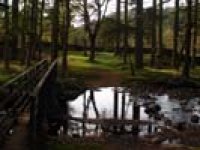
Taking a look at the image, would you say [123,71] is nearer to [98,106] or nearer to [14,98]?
[98,106]

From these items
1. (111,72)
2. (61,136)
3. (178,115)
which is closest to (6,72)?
(111,72)

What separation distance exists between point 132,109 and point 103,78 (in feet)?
46.1

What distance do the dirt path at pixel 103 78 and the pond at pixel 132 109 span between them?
319 centimetres

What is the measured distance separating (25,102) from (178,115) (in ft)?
38.3

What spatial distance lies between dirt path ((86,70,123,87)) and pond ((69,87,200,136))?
3193mm

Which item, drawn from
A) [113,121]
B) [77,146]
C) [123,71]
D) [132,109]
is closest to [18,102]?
[77,146]

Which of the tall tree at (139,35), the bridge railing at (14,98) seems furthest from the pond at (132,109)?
the tall tree at (139,35)

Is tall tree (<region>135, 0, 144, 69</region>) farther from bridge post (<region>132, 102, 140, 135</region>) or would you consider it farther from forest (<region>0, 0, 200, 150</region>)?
Result: bridge post (<region>132, 102, 140, 135</region>)

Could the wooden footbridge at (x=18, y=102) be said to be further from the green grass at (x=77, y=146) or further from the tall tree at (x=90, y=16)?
the tall tree at (x=90, y=16)

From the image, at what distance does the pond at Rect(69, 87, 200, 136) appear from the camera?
1962 cm

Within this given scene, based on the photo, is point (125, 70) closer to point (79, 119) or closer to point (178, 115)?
point (178, 115)

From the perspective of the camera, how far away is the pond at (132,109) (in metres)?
19.6

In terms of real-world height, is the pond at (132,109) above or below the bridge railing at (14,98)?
below

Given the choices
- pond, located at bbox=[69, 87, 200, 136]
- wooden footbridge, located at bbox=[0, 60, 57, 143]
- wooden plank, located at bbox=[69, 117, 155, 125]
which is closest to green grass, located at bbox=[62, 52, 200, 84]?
pond, located at bbox=[69, 87, 200, 136]
